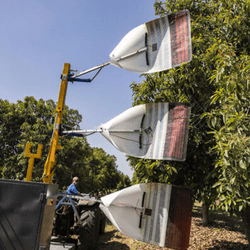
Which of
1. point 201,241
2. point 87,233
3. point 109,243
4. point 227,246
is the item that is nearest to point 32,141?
point 109,243

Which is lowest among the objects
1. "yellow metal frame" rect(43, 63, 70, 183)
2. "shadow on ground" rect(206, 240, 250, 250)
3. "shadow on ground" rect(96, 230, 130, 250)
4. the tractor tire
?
"shadow on ground" rect(96, 230, 130, 250)

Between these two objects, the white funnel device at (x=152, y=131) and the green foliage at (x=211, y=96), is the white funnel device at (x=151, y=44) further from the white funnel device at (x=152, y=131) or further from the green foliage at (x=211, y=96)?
the green foliage at (x=211, y=96)

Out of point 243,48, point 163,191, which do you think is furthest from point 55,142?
point 243,48

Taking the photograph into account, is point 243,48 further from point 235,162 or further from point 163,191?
point 163,191

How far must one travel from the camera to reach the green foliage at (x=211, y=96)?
13.4 feet

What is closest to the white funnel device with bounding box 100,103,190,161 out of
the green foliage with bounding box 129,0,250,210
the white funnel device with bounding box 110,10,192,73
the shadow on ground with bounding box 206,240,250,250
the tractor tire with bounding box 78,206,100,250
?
the green foliage with bounding box 129,0,250,210

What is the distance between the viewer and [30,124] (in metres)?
18.9

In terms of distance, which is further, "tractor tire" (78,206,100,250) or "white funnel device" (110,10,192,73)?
"tractor tire" (78,206,100,250)

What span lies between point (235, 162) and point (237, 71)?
5.95 ft

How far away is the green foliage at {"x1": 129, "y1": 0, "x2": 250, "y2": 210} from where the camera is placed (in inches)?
161

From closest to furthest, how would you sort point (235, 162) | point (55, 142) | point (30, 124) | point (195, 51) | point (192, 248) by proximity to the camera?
point (235, 162) → point (55, 142) → point (195, 51) → point (192, 248) → point (30, 124)

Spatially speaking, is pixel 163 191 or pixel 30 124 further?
pixel 30 124

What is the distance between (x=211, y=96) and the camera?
17.5ft

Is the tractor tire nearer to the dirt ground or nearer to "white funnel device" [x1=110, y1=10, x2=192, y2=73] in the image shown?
the dirt ground
